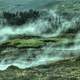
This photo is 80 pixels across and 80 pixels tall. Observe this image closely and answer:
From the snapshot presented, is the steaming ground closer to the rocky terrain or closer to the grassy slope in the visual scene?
the rocky terrain

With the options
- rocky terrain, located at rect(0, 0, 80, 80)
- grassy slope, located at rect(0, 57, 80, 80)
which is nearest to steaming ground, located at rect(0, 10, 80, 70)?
rocky terrain, located at rect(0, 0, 80, 80)

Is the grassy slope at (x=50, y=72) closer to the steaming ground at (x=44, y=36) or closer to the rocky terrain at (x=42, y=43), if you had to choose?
the rocky terrain at (x=42, y=43)

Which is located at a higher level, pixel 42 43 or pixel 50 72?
pixel 42 43

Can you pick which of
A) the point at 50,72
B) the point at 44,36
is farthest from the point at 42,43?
the point at 50,72

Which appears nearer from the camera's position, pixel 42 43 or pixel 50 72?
pixel 50 72

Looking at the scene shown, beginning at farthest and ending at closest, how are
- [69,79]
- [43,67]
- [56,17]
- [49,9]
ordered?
[49,9] → [56,17] → [43,67] → [69,79]

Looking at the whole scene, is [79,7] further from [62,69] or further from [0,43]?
[62,69]

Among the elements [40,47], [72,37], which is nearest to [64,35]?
[72,37]

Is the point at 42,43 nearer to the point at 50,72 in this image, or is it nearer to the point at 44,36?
the point at 44,36

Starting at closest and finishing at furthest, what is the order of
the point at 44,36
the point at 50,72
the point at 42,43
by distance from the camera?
the point at 50,72 → the point at 42,43 → the point at 44,36
